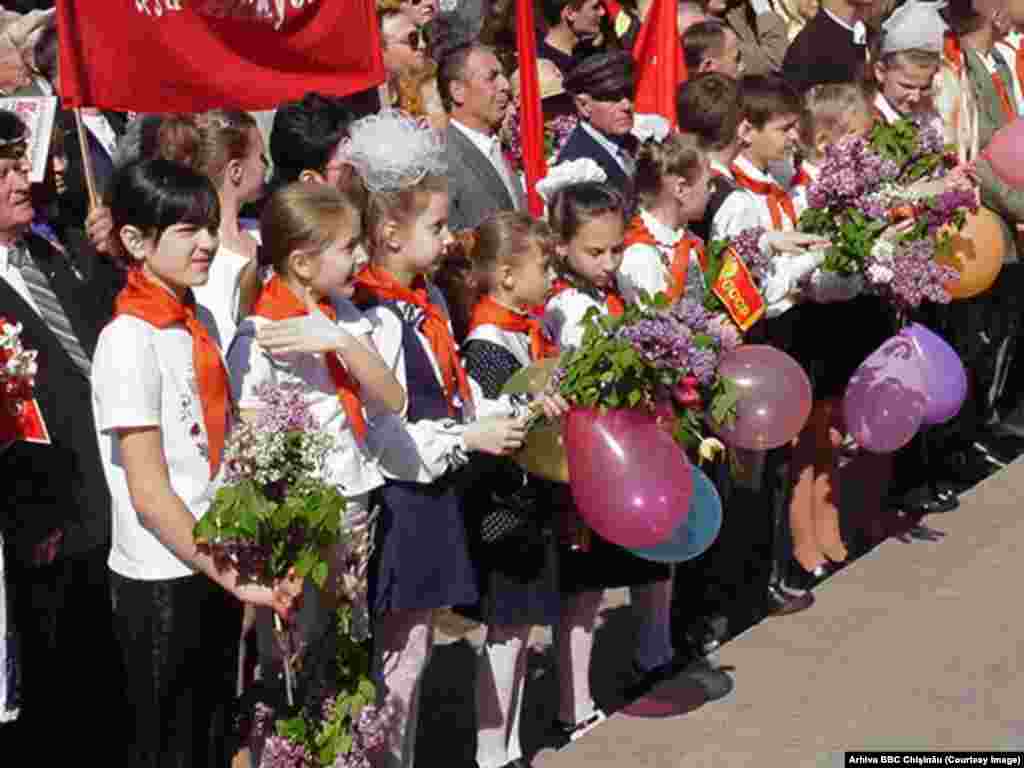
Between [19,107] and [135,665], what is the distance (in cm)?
175

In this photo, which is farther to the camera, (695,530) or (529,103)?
(529,103)

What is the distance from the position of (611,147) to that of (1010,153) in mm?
1727

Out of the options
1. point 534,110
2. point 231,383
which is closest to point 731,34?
point 534,110

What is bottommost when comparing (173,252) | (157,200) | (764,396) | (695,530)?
(695,530)

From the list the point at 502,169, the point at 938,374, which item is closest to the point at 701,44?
the point at 502,169

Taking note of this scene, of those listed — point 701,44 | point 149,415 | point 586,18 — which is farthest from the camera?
point 586,18

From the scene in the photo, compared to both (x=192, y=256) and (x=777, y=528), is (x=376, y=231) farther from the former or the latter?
(x=777, y=528)

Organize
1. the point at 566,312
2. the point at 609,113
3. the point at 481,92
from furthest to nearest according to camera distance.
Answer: the point at 609,113
the point at 481,92
the point at 566,312

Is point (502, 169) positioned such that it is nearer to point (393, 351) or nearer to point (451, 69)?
point (451, 69)

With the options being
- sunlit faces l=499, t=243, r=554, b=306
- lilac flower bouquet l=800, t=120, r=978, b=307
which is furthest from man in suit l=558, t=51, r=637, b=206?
sunlit faces l=499, t=243, r=554, b=306

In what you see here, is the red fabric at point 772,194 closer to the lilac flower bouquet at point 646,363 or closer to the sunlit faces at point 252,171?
the lilac flower bouquet at point 646,363

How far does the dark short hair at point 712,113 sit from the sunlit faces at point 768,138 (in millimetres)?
74

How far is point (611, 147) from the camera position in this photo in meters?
6.80

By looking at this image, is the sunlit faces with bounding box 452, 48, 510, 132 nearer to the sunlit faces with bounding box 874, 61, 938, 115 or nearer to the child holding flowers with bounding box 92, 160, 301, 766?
the sunlit faces with bounding box 874, 61, 938, 115
